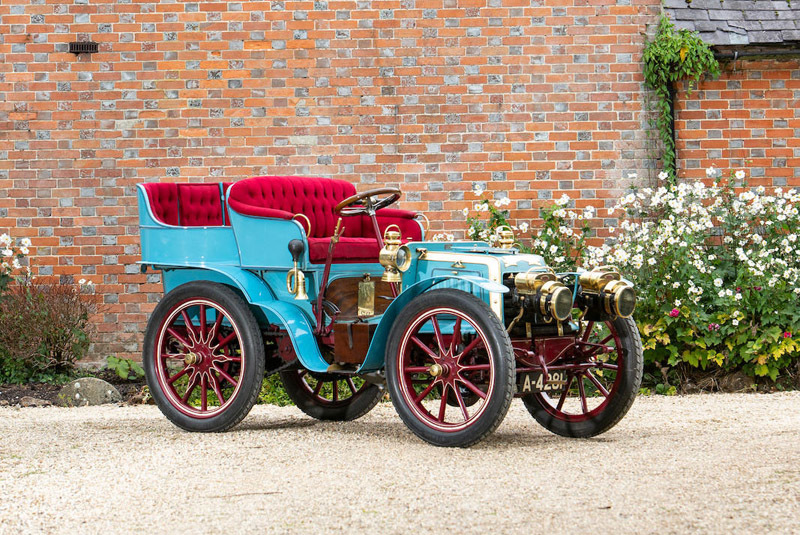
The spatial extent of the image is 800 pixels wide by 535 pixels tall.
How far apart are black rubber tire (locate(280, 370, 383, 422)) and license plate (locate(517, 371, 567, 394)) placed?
1410mm

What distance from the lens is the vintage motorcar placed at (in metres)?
4.81

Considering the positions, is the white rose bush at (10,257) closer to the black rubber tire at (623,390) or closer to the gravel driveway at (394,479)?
the gravel driveway at (394,479)

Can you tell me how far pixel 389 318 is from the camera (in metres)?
5.10

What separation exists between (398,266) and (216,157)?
390 cm

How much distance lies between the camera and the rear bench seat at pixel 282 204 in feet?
19.1

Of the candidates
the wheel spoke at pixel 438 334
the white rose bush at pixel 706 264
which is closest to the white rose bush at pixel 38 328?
the white rose bush at pixel 706 264

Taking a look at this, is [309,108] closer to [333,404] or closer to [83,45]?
[83,45]

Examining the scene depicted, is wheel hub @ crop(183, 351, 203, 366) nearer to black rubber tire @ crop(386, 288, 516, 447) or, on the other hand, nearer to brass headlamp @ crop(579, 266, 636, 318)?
black rubber tire @ crop(386, 288, 516, 447)

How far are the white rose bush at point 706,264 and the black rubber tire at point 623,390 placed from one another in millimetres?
2342

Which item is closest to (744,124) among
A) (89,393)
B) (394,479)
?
(89,393)

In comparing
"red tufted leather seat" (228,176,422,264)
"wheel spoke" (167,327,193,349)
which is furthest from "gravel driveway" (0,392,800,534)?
"red tufted leather seat" (228,176,422,264)

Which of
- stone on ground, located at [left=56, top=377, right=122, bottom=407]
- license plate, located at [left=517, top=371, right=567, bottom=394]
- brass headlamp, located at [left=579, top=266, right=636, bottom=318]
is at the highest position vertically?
brass headlamp, located at [left=579, top=266, right=636, bottom=318]

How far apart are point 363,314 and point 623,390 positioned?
137 cm

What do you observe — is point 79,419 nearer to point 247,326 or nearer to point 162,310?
point 162,310
